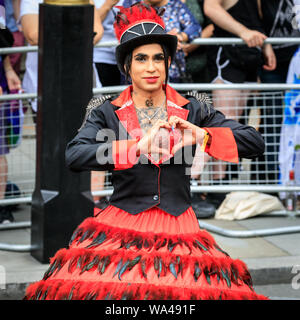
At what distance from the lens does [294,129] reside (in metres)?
5.55

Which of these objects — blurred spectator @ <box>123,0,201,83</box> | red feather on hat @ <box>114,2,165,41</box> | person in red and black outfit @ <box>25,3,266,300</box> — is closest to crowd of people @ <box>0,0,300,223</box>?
blurred spectator @ <box>123,0,201,83</box>

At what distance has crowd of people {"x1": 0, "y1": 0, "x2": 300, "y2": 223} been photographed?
5.34 meters

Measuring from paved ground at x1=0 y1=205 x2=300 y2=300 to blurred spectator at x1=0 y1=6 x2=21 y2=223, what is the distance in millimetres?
320

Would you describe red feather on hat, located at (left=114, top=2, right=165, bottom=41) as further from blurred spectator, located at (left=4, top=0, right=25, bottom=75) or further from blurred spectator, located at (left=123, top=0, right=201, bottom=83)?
blurred spectator, located at (left=4, top=0, right=25, bottom=75)

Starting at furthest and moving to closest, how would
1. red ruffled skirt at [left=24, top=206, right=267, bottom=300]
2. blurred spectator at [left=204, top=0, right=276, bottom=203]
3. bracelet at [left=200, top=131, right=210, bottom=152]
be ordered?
blurred spectator at [left=204, top=0, right=276, bottom=203], bracelet at [left=200, top=131, right=210, bottom=152], red ruffled skirt at [left=24, top=206, right=267, bottom=300]

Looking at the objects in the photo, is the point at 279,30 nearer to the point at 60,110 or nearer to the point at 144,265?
the point at 60,110

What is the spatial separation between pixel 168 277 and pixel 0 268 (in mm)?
2109

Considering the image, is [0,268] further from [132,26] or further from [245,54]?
[245,54]

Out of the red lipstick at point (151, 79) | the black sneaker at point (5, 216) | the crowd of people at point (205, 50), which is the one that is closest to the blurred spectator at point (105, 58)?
the crowd of people at point (205, 50)

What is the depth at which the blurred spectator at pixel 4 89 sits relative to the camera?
5.23 metres

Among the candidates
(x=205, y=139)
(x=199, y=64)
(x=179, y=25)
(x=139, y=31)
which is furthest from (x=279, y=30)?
(x=205, y=139)

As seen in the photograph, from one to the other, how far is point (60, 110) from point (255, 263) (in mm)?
1870

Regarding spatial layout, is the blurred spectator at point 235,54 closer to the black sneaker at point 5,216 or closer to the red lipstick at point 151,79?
the black sneaker at point 5,216
